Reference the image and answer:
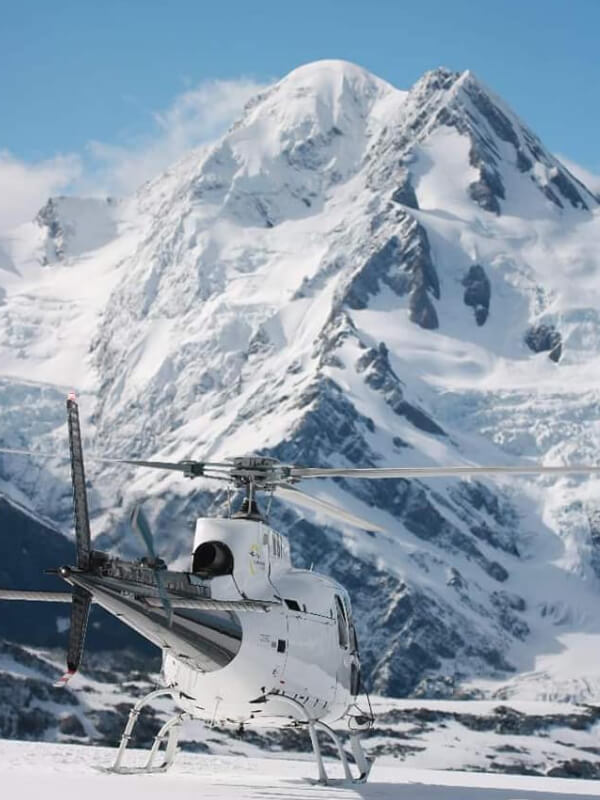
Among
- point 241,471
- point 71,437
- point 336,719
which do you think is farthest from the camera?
point 336,719

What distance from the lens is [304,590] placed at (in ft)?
174

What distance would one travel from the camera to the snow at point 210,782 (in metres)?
44.2

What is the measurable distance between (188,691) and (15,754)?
11.0m

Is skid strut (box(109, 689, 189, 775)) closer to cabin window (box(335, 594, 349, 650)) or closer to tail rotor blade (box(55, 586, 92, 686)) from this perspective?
cabin window (box(335, 594, 349, 650))

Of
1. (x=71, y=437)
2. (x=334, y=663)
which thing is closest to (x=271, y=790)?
(x=334, y=663)

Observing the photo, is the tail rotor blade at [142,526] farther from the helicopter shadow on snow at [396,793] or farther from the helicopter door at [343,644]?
the helicopter door at [343,644]

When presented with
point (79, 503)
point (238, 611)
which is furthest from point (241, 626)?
point (79, 503)

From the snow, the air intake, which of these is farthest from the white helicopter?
the snow

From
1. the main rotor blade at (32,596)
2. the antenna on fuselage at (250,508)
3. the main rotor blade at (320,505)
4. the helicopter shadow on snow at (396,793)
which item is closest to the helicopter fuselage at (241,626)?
the antenna on fuselage at (250,508)

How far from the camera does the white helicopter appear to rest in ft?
144

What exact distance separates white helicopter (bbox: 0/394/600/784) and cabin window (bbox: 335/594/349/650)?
0.14 ft

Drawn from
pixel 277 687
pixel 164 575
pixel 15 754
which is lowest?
pixel 15 754

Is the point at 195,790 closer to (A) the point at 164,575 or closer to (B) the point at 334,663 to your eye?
(A) the point at 164,575

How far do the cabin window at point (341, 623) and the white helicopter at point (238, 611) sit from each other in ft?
0.14
